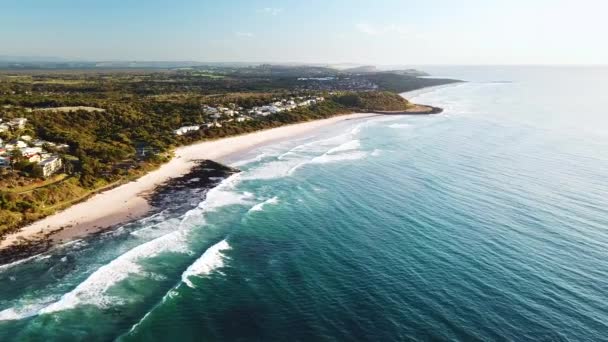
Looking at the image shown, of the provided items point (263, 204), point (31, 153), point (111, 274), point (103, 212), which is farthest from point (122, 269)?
point (31, 153)

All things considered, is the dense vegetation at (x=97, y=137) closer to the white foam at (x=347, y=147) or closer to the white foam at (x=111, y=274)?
the white foam at (x=111, y=274)

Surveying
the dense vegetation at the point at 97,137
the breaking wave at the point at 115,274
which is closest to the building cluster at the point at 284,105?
the dense vegetation at the point at 97,137

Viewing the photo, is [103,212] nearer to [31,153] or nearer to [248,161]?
[31,153]

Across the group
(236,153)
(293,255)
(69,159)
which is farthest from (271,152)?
(293,255)

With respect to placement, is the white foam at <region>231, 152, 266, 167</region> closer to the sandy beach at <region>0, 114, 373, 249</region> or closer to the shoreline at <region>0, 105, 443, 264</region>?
the shoreline at <region>0, 105, 443, 264</region>

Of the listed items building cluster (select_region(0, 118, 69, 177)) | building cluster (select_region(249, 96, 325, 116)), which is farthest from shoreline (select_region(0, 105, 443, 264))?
building cluster (select_region(249, 96, 325, 116))

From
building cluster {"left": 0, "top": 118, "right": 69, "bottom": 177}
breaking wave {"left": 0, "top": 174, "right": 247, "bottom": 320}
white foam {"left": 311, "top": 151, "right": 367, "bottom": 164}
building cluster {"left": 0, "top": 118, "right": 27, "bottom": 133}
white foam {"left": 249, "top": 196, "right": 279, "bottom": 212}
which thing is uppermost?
building cluster {"left": 0, "top": 118, "right": 27, "bottom": 133}

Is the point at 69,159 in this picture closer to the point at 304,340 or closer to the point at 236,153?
the point at 236,153
